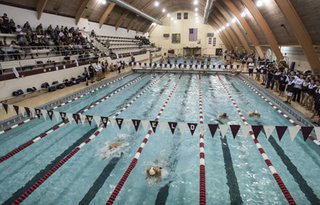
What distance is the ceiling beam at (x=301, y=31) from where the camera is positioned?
9.96 meters

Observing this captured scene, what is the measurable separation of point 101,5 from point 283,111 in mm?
20343

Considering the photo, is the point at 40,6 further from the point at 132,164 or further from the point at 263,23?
the point at 263,23

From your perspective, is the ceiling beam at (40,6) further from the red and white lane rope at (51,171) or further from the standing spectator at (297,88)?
the standing spectator at (297,88)

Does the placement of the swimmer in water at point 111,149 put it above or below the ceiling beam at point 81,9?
below

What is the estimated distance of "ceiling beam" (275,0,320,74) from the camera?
9.96 m

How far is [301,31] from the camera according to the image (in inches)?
398

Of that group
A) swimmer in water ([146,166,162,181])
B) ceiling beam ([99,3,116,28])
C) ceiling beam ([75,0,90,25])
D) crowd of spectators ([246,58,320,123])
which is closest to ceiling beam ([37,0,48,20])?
ceiling beam ([75,0,90,25])

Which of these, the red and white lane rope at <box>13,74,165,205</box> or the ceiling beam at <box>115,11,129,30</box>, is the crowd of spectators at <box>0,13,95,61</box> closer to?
the red and white lane rope at <box>13,74,165,205</box>

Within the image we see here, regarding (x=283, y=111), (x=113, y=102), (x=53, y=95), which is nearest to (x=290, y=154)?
(x=283, y=111)

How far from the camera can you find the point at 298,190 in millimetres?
4152

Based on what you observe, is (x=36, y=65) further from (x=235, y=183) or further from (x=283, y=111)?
(x=283, y=111)

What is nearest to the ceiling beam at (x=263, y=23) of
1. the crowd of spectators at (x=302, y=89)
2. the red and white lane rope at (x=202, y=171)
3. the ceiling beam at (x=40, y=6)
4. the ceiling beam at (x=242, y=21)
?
the ceiling beam at (x=242, y=21)

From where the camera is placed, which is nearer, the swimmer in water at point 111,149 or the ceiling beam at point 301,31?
the swimmer in water at point 111,149

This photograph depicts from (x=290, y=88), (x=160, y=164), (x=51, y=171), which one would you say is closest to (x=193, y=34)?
(x=290, y=88)
